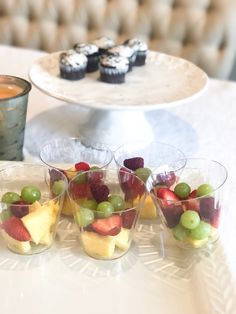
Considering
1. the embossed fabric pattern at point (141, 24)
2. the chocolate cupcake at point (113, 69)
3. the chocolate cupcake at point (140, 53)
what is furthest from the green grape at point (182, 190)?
the embossed fabric pattern at point (141, 24)

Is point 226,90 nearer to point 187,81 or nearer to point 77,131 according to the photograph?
point 187,81

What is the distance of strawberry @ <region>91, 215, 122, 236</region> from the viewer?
63 cm

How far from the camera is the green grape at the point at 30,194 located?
671 mm

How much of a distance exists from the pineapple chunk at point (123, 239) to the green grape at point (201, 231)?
0.08m

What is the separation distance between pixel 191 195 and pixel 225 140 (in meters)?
0.37

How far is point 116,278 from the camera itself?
0.63 m

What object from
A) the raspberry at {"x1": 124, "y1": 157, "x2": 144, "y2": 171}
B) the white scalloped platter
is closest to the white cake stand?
the white scalloped platter

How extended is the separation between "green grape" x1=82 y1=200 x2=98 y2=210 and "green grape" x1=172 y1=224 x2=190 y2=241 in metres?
0.11

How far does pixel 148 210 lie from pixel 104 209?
107 mm

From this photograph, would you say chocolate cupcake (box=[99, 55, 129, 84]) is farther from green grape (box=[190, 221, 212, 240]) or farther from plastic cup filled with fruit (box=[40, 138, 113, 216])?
green grape (box=[190, 221, 212, 240])

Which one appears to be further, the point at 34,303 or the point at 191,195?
the point at 191,195

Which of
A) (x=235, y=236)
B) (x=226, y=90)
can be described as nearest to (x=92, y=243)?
(x=235, y=236)

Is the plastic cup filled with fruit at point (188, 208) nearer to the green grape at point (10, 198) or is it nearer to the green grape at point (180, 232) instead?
the green grape at point (180, 232)

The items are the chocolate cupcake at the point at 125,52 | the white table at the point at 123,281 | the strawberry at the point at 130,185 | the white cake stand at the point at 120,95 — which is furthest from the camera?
the chocolate cupcake at the point at 125,52
